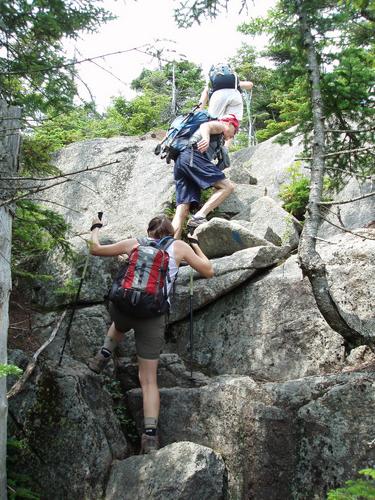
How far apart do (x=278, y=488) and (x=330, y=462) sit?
634mm

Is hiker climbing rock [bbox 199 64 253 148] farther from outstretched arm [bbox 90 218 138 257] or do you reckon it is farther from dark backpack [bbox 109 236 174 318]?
dark backpack [bbox 109 236 174 318]

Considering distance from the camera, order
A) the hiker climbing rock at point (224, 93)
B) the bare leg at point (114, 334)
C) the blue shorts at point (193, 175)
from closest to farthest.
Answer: the bare leg at point (114, 334) < the blue shorts at point (193, 175) < the hiker climbing rock at point (224, 93)

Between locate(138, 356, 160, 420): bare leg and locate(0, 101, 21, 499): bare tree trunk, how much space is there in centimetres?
147

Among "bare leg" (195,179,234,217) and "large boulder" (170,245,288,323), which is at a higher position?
"bare leg" (195,179,234,217)

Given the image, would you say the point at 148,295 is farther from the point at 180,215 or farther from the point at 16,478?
the point at 180,215

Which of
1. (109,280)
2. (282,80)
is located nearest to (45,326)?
(109,280)

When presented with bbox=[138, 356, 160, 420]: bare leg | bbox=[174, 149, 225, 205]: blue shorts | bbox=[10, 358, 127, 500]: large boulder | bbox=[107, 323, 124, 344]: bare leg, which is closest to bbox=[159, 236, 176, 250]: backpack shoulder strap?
bbox=[107, 323, 124, 344]: bare leg

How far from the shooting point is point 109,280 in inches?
319

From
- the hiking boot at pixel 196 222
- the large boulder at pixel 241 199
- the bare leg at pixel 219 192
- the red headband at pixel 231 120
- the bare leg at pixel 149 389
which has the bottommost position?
the bare leg at pixel 149 389

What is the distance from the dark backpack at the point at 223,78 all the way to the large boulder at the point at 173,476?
5735mm

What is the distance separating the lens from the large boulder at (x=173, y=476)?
16.5ft

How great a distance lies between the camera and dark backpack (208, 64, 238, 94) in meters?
8.43

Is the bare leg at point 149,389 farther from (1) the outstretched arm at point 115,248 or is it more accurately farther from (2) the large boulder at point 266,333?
(2) the large boulder at point 266,333

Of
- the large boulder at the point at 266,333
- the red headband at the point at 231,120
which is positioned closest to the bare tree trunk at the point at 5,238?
the large boulder at the point at 266,333
